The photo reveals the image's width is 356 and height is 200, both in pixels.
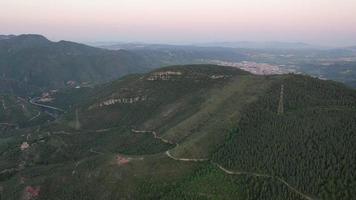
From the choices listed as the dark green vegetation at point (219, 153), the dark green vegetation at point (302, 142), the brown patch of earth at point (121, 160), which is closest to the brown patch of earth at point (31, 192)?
the dark green vegetation at point (219, 153)

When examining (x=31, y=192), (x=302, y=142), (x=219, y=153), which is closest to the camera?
(x=302, y=142)

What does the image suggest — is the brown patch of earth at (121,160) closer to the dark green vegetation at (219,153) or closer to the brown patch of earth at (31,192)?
the dark green vegetation at (219,153)

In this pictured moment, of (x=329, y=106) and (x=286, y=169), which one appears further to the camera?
(x=329, y=106)

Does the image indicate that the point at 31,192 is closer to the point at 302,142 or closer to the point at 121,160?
the point at 121,160

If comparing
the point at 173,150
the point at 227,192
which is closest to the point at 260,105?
the point at 173,150

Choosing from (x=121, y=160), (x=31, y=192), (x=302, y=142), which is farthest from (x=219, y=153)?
(x=31, y=192)

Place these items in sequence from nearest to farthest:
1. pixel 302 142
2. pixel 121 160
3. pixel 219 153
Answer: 1. pixel 302 142
2. pixel 219 153
3. pixel 121 160

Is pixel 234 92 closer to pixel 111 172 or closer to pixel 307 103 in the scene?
pixel 307 103

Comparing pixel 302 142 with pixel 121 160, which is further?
pixel 121 160

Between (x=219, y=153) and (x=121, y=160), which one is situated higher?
(x=219, y=153)
